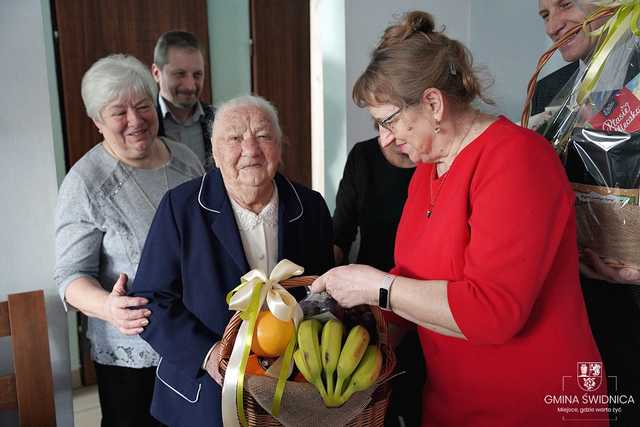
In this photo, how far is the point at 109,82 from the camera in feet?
4.88

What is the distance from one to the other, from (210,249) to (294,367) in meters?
0.40

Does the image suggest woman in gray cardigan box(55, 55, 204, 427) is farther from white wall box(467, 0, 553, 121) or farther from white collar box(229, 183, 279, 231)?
white wall box(467, 0, 553, 121)

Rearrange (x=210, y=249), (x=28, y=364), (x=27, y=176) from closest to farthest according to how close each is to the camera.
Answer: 1. (x=210, y=249)
2. (x=28, y=364)
3. (x=27, y=176)

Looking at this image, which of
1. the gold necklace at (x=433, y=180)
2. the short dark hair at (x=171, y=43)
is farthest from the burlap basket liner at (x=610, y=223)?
the short dark hair at (x=171, y=43)

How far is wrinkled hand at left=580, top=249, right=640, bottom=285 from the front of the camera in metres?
1.02

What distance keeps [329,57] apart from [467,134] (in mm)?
1916

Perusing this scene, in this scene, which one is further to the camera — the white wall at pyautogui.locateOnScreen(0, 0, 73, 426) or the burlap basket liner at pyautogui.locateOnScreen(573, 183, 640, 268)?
the white wall at pyautogui.locateOnScreen(0, 0, 73, 426)

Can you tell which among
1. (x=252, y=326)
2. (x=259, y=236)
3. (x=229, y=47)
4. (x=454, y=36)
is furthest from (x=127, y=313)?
(x=454, y=36)

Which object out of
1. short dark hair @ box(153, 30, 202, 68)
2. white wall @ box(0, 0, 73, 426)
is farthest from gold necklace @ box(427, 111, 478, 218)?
short dark hair @ box(153, 30, 202, 68)

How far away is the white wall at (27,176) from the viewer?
66.4 inches

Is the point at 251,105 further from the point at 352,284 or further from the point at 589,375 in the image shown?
the point at 589,375

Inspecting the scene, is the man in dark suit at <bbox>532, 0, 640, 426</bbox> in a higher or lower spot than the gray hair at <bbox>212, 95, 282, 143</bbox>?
lower

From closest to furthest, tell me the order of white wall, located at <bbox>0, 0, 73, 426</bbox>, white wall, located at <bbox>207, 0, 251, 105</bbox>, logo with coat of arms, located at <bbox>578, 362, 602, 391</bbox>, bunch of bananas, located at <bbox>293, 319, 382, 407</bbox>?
bunch of bananas, located at <bbox>293, 319, 382, 407</bbox> < logo with coat of arms, located at <bbox>578, 362, 602, 391</bbox> < white wall, located at <bbox>0, 0, 73, 426</bbox> < white wall, located at <bbox>207, 0, 251, 105</bbox>

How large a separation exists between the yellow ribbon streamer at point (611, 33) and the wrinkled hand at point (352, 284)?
60 cm
